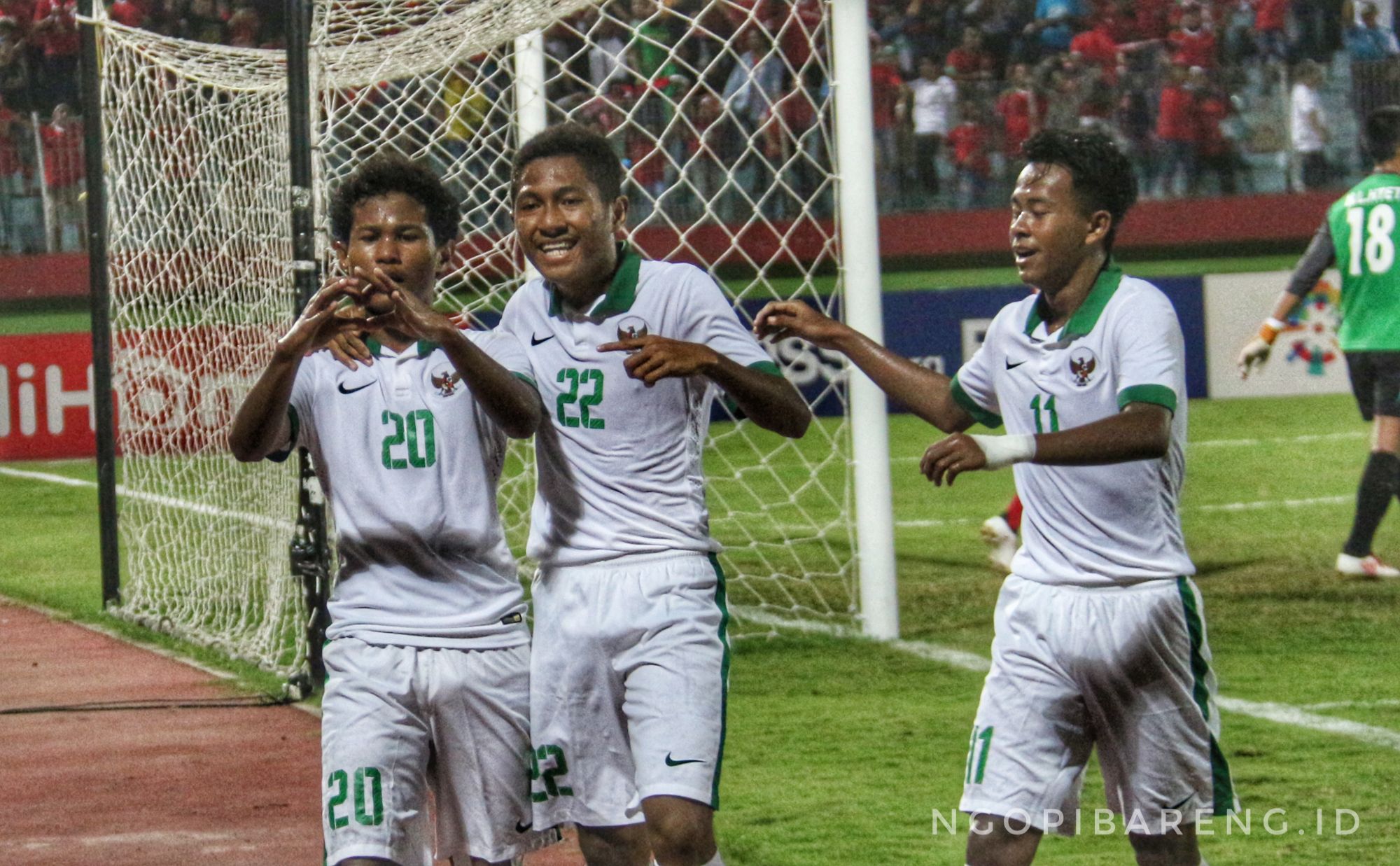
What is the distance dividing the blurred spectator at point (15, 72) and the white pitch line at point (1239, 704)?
496 inches

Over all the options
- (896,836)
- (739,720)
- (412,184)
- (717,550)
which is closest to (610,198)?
(412,184)

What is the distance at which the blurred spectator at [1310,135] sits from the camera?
723 inches

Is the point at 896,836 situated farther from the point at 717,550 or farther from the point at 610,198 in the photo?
the point at 610,198

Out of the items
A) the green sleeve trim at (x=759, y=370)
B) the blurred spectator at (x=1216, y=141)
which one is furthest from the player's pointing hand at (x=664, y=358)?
the blurred spectator at (x=1216, y=141)

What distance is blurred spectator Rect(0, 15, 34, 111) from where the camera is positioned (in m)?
17.9

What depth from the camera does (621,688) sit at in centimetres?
336

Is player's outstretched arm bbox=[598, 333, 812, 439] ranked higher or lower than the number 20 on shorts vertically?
higher

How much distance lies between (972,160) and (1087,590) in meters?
15.3

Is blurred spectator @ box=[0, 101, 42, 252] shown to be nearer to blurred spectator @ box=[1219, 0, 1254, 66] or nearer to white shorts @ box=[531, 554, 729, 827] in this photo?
blurred spectator @ box=[1219, 0, 1254, 66]

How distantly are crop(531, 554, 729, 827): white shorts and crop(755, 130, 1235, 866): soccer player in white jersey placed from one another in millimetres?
500

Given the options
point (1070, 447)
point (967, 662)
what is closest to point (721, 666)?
point (1070, 447)

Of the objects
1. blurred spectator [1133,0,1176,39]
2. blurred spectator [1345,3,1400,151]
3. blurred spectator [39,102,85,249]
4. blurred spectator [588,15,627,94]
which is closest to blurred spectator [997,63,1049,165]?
blurred spectator [1133,0,1176,39]

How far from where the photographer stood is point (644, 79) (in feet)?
30.0

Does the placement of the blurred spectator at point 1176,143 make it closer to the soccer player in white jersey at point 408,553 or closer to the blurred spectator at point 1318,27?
the blurred spectator at point 1318,27
